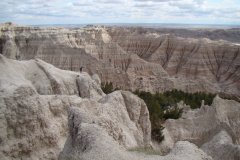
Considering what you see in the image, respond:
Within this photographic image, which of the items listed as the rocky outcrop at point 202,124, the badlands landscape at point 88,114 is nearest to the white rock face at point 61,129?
the badlands landscape at point 88,114

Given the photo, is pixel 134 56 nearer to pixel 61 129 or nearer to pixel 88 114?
pixel 61 129

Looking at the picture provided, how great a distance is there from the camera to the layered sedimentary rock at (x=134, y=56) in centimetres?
5503

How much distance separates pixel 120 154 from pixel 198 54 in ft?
223

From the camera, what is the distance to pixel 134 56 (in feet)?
213

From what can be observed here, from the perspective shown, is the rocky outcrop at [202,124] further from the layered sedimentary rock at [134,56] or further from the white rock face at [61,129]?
the layered sedimentary rock at [134,56]

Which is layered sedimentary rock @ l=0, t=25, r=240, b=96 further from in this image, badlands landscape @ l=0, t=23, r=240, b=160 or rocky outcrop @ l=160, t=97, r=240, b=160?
rocky outcrop @ l=160, t=97, r=240, b=160

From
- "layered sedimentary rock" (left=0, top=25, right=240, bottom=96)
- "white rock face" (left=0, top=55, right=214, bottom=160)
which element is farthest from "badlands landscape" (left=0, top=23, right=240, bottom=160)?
"layered sedimentary rock" (left=0, top=25, right=240, bottom=96)

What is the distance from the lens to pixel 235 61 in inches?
2795

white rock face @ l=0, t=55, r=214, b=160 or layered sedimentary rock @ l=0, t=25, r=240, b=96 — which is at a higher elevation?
white rock face @ l=0, t=55, r=214, b=160

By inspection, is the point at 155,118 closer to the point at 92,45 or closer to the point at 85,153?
the point at 85,153

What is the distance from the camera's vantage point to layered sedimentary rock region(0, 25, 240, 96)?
55031 mm

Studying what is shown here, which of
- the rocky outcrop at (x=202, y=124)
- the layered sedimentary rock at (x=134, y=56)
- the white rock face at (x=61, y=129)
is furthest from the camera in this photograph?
the layered sedimentary rock at (x=134, y=56)

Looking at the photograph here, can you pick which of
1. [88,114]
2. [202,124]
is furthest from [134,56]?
[88,114]

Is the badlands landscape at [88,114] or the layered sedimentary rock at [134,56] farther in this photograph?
the layered sedimentary rock at [134,56]
